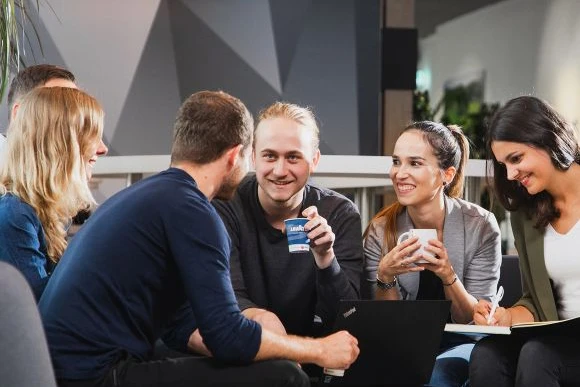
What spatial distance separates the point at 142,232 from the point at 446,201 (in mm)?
1336

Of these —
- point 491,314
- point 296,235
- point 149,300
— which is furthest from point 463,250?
point 149,300

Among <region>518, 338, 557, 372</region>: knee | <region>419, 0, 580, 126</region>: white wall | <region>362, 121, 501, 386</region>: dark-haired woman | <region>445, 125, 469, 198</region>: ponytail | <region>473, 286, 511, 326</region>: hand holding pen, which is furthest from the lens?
<region>419, 0, 580, 126</region>: white wall

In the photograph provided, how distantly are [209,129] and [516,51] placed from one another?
32.6ft

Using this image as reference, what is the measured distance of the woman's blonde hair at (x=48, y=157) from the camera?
2.51 m

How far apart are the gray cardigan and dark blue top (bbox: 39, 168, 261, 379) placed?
→ 1.03 m

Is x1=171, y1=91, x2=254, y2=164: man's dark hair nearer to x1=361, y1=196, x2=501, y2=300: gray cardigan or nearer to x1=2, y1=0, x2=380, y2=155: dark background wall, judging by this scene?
x1=361, y1=196, x2=501, y2=300: gray cardigan

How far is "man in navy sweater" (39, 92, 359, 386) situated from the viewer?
2057mm

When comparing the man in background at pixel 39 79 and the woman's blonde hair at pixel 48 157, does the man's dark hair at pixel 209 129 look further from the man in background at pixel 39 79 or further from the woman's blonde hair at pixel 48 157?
the man in background at pixel 39 79

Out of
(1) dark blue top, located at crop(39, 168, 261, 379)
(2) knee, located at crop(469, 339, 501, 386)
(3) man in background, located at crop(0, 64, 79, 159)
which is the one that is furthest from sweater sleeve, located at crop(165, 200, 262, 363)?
(3) man in background, located at crop(0, 64, 79, 159)

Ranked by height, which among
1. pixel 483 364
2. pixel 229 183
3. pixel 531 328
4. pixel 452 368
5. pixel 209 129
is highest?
pixel 209 129

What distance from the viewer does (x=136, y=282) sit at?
2.10 meters

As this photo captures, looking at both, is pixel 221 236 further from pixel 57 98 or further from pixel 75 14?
pixel 75 14

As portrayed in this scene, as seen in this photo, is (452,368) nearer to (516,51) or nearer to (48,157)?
(48,157)

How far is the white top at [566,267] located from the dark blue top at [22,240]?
4.91 ft
